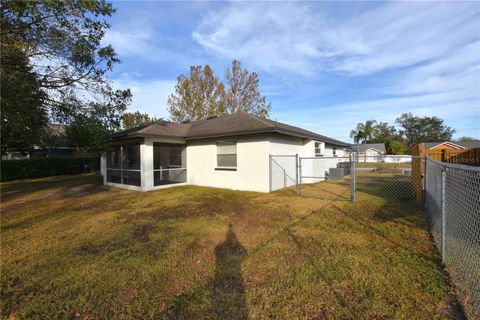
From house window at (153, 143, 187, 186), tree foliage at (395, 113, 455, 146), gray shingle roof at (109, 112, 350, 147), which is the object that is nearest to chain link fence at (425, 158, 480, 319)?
gray shingle roof at (109, 112, 350, 147)

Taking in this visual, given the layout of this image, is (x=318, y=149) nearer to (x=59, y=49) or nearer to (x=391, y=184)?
(x=391, y=184)

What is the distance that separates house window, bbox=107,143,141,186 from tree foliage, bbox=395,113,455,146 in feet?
263

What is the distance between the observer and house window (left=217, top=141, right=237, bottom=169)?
11.0 m

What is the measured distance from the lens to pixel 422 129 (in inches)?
2675

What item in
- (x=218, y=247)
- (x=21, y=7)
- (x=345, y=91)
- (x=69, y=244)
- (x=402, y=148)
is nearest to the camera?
(x=218, y=247)

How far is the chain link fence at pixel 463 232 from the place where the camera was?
261 centimetres

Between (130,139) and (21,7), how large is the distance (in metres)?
6.50

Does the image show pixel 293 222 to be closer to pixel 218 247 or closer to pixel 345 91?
pixel 218 247

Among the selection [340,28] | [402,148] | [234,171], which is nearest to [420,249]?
[234,171]

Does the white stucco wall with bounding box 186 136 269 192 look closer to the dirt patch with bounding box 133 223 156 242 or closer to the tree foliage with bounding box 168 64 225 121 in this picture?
the dirt patch with bounding box 133 223 156 242

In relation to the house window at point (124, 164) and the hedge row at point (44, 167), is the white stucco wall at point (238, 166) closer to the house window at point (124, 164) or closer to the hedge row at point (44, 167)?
the house window at point (124, 164)

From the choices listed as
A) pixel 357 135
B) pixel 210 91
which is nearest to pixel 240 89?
pixel 210 91

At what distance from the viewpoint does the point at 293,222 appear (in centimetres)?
560

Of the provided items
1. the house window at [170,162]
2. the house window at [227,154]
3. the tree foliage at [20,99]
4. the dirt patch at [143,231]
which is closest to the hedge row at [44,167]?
the house window at [170,162]
